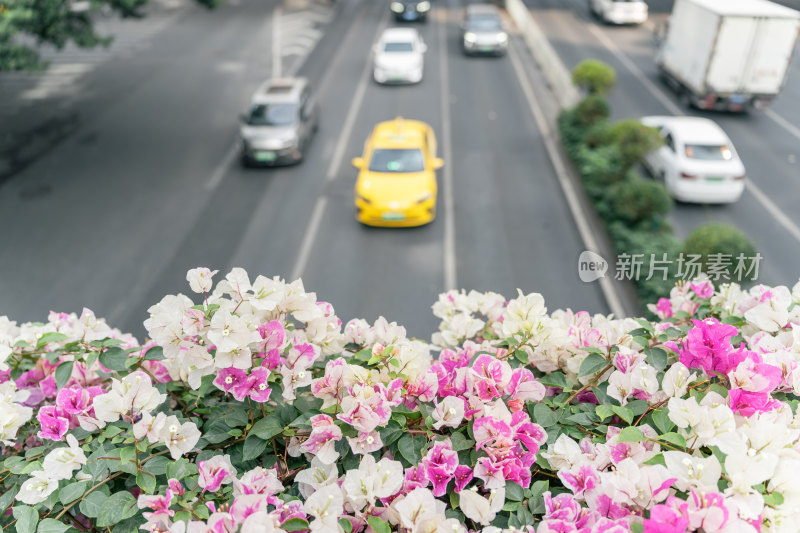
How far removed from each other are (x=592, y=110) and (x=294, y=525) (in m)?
15.8

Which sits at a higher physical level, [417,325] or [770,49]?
[770,49]

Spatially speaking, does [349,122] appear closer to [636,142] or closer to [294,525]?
[636,142]

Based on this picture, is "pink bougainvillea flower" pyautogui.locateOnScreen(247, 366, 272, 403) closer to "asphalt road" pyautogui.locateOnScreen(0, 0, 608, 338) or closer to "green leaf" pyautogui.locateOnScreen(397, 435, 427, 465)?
"green leaf" pyautogui.locateOnScreen(397, 435, 427, 465)

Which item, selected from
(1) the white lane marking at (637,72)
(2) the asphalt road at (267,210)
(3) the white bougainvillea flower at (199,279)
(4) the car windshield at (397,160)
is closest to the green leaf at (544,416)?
(3) the white bougainvillea flower at (199,279)

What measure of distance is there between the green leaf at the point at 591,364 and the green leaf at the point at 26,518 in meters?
2.33

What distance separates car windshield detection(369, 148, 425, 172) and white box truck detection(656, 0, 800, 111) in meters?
10.2

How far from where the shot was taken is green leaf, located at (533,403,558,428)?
2545 mm

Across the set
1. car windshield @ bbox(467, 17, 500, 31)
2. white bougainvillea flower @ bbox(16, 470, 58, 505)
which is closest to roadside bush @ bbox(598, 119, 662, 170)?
white bougainvillea flower @ bbox(16, 470, 58, 505)

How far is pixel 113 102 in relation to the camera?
2075cm

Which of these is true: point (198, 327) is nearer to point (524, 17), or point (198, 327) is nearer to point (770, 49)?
point (770, 49)

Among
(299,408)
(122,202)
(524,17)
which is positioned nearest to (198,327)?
(299,408)

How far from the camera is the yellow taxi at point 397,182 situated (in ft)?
41.8

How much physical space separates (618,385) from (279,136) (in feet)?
46.8

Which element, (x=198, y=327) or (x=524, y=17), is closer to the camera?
(x=198, y=327)
